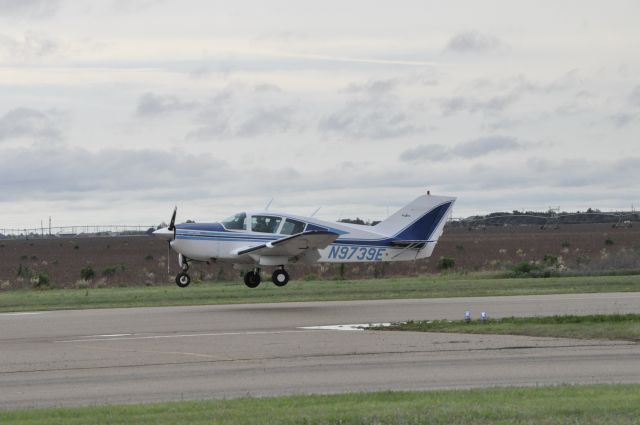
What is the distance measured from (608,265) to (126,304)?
21.3 m

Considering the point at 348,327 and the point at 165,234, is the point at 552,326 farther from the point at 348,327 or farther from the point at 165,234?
the point at 165,234

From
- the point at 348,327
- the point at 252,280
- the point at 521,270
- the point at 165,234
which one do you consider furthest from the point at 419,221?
the point at 348,327

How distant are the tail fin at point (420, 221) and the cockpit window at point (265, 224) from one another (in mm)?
3492

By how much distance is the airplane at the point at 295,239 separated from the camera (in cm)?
3200

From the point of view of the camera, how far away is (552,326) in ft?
69.1

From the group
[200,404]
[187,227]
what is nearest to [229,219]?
[187,227]

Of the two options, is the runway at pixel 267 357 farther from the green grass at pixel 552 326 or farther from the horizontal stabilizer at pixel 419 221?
the horizontal stabilizer at pixel 419 221

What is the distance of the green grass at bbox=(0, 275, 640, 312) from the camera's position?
32.7 meters

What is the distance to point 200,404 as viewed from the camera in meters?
12.8

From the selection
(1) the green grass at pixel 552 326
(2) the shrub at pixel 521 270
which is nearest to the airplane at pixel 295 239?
(1) the green grass at pixel 552 326

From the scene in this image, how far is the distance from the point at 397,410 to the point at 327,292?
24.2 m

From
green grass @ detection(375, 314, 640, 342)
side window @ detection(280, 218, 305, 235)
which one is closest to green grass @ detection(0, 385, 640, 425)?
green grass @ detection(375, 314, 640, 342)

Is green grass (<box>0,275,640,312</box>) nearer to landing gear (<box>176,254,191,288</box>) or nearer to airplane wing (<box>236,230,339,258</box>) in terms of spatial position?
landing gear (<box>176,254,191,288</box>)

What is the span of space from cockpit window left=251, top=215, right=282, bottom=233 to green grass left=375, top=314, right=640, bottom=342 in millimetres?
10118
